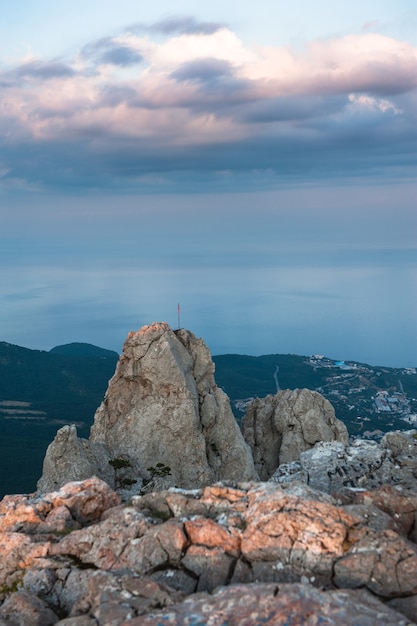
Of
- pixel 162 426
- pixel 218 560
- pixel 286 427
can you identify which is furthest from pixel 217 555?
pixel 286 427

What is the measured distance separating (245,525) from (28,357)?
180712mm

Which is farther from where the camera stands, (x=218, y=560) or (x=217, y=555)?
(x=217, y=555)

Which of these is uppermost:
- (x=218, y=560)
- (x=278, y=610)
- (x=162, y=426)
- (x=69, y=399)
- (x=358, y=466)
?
(x=278, y=610)

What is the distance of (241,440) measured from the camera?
51062 mm

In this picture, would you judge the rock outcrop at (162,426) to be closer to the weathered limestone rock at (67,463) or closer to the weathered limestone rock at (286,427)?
the weathered limestone rock at (67,463)

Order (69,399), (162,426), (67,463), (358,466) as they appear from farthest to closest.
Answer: (69,399)
(162,426)
(67,463)
(358,466)

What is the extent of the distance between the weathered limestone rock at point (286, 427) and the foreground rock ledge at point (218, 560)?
27.7 metres

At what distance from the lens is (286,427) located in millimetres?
54656

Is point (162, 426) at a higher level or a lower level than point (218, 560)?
lower

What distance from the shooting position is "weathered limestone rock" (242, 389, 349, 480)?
175 feet

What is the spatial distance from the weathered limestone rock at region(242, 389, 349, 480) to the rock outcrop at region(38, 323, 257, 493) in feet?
16.4

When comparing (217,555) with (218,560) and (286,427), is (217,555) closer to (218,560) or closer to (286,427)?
(218,560)

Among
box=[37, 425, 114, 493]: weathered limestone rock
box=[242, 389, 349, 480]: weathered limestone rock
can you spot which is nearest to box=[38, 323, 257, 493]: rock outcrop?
box=[37, 425, 114, 493]: weathered limestone rock

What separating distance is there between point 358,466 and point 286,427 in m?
17.1
